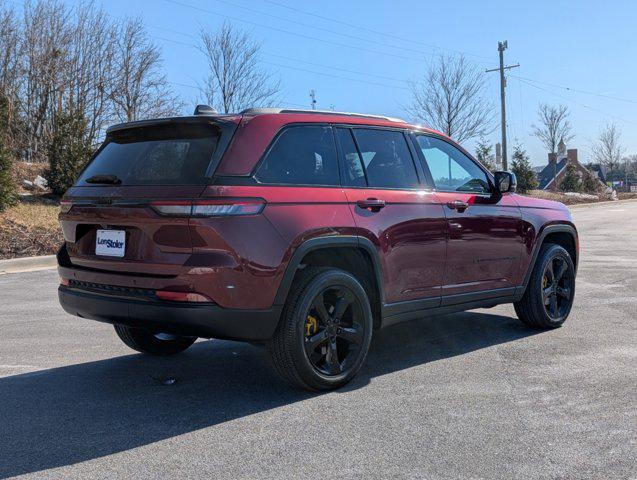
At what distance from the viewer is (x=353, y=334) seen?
4.51 meters

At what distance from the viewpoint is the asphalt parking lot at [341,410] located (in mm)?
3240

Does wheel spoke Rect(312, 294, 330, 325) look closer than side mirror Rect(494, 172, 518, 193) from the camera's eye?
Yes

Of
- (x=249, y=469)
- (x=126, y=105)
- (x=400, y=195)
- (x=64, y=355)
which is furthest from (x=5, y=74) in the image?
(x=249, y=469)

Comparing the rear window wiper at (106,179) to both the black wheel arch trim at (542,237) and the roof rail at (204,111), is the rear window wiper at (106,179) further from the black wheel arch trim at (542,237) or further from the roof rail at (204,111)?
the black wheel arch trim at (542,237)

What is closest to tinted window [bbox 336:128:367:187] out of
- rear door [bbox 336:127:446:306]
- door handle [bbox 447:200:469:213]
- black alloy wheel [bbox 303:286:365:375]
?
rear door [bbox 336:127:446:306]

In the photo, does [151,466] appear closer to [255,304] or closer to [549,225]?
Result: [255,304]

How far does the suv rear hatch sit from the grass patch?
9036 mm

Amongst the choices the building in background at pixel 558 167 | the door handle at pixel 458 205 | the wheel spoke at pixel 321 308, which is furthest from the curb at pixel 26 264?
the building in background at pixel 558 167

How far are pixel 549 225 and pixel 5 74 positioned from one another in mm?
21156

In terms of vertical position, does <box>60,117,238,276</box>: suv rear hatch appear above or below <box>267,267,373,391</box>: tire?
above

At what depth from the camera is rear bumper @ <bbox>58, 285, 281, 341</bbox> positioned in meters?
3.86

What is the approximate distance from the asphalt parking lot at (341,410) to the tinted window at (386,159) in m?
1.42

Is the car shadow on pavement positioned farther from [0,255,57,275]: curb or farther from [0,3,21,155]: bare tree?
[0,3,21,155]: bare tree

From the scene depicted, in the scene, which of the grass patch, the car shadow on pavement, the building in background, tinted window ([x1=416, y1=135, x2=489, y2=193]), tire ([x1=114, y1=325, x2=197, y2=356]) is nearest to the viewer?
the car shadow on pavement
